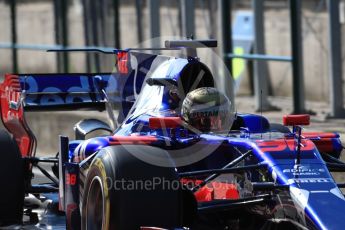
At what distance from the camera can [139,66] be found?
962cm

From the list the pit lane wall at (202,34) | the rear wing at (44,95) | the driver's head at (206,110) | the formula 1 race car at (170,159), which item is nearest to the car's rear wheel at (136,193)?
the formula 1 race car at (170,159)

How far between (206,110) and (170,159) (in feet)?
3.65

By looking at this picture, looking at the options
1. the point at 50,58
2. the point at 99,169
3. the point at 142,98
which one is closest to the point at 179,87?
the point at 142,98

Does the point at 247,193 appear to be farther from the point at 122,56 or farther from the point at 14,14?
the point at 14,14

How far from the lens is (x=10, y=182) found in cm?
866

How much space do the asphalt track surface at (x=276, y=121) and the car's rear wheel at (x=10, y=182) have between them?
0.35ft

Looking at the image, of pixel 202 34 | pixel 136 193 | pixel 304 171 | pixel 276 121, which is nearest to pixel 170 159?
pixel 136 193

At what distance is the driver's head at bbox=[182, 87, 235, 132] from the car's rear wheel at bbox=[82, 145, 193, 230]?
3.31ft

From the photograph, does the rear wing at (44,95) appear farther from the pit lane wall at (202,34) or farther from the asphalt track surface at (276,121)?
the pit lane wall at (202,34)

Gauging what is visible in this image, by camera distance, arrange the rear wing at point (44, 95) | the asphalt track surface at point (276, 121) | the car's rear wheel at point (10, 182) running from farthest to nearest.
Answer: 1. the rear wing at point (44, 95)
2. the asphalt track surface at point (276, 121)
3. the car's rear wheel at point (10, 182)

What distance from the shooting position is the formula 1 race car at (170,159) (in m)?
6.86

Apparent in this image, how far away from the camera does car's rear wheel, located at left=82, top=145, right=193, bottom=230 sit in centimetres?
681

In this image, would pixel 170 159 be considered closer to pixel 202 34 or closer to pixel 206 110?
pixel 206 110

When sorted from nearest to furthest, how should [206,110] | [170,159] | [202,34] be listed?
[170,159] < [206,110] < [202,34]
